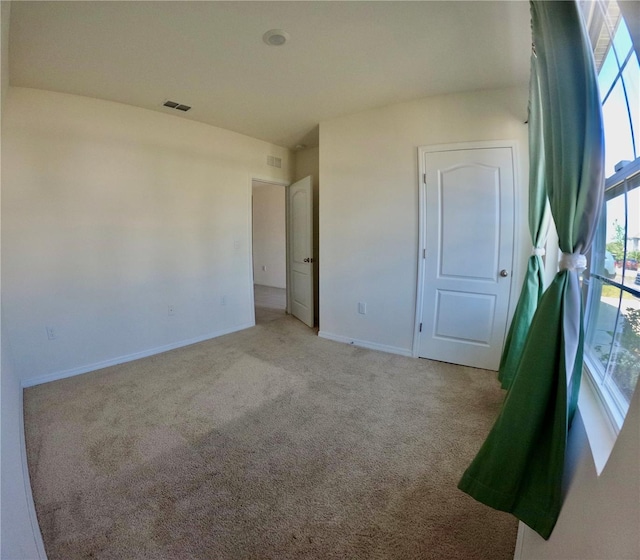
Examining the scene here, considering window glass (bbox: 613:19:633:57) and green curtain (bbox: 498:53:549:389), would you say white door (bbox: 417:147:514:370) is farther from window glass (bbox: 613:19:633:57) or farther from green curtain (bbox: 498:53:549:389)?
window glass (bbox: 613:19:633:57)

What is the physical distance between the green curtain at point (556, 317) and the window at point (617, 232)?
0.60 feet

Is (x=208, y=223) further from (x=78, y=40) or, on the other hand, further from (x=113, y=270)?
(x=78, y=40)

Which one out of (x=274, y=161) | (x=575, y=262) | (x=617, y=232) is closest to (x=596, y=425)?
(x=575, y=262)

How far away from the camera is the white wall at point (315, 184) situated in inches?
159

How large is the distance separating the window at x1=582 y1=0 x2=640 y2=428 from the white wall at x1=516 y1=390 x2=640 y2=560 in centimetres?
21

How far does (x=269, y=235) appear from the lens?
6.97 meters

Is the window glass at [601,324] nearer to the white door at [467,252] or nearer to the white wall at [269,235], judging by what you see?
the white door at [467,252]

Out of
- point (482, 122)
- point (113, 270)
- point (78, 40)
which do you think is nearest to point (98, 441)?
point (113, 270)

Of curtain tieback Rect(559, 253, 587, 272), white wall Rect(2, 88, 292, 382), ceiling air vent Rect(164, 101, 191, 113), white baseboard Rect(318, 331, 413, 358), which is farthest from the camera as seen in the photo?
white baseboard Rect(318, 331, 413, 358)

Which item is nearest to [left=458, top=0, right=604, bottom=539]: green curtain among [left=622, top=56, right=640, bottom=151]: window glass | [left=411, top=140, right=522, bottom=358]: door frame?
[left=622, top=56, right=640, bottom=151]: window glass

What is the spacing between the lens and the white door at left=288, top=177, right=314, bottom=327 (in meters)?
3.88

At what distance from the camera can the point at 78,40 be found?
1.86m

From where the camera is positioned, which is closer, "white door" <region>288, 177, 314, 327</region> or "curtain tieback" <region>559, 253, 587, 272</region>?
"curtain tieback" <region>559, 253, 587, 272</region>

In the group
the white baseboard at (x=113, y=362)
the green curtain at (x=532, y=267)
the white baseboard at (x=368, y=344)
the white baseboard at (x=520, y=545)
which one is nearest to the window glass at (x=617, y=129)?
the green curtain at (x=532, y=267)
